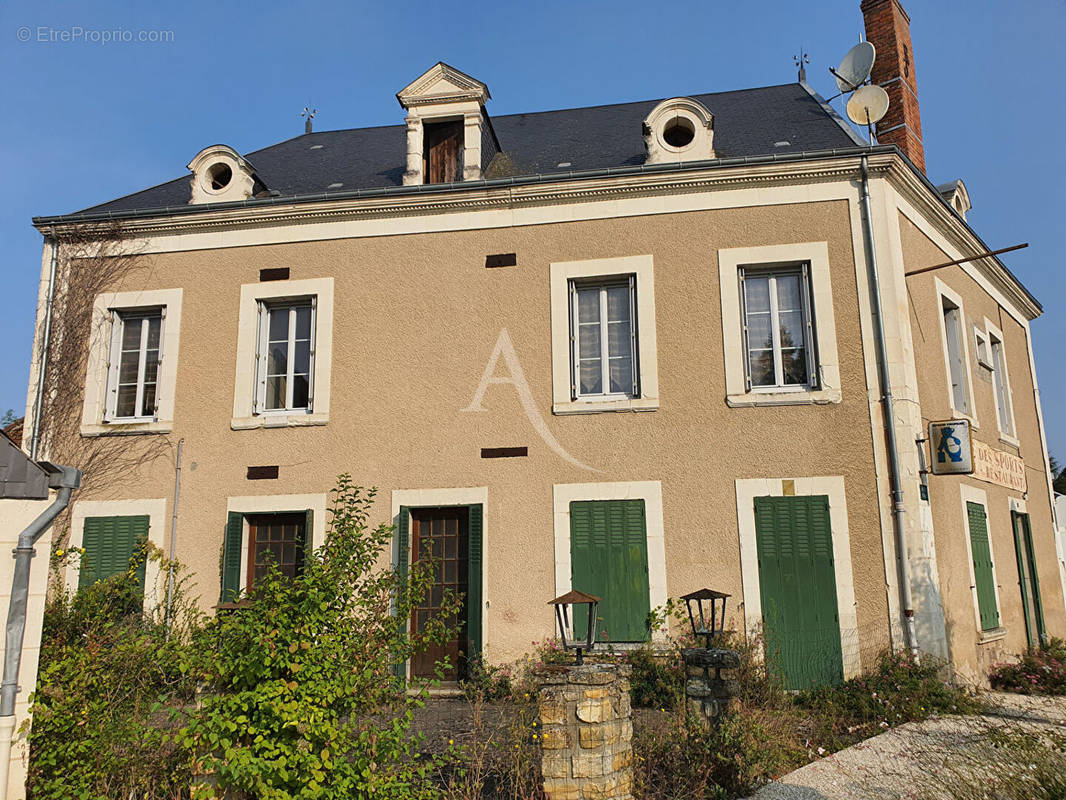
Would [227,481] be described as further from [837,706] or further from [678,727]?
[837,706]

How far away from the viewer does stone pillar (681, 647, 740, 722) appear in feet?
19.4

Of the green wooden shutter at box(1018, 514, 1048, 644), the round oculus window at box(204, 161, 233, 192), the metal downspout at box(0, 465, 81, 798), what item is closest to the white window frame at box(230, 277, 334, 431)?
the round oculus window at box(204, 161, 233, 192)

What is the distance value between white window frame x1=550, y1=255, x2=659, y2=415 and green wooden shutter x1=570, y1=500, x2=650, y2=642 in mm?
1094

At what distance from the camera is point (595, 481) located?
9141mm

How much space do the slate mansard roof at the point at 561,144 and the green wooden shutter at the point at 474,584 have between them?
4.32m

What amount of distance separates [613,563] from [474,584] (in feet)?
4.97

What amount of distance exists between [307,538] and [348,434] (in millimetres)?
1250

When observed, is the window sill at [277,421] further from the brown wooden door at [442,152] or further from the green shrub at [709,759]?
the green shrub at [709,759]

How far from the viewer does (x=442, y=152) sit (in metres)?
10.6

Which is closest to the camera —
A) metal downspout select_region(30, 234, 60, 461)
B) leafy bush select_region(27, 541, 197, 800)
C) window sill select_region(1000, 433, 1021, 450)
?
leafy bush select_region(27, 541, 197, 800)

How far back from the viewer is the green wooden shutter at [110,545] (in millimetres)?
9648

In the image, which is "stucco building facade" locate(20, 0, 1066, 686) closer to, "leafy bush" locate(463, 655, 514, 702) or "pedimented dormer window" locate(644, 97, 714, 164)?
"pedimented dormer window" locate(644, 97, 714, 164)

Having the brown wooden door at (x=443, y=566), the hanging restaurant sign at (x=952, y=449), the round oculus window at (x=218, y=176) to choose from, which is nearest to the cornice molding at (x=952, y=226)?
the hanging restaurant sign at (x=952, y=449)

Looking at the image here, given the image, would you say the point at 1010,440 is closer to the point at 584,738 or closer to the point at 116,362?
the point at 584,738
